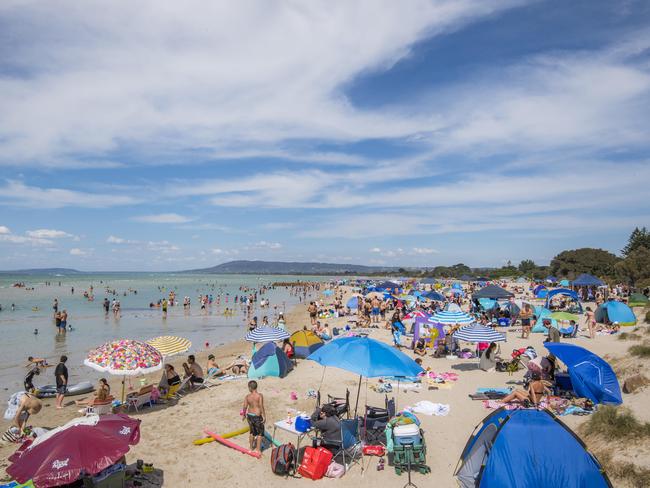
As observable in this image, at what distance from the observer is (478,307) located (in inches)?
1005

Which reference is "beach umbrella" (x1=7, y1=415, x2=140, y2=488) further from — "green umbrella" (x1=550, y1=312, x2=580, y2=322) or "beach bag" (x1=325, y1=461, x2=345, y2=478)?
"green umbrella" (x1=550, y1=312, x2=580, y2=322)

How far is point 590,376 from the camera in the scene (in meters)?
9.04

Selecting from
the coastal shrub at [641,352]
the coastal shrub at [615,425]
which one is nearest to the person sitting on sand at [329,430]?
the coastal shrub at [615,425]

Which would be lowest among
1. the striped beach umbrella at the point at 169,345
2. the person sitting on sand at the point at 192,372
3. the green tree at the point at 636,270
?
the person sitting on sand at the point at 192,372

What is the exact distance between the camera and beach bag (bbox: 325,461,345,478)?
6664 mm

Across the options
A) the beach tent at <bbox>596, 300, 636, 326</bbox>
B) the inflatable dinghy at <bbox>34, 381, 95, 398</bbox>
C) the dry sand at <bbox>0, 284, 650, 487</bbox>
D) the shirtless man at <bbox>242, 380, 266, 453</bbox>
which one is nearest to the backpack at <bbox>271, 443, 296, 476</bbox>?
the dry sand at <bbox>0, 284, 650, 487</bbox>

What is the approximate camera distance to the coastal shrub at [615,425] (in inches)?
265

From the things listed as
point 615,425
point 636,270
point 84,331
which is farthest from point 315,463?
point 636,270

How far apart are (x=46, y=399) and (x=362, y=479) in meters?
9.47

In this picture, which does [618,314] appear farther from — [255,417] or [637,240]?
[637,240]

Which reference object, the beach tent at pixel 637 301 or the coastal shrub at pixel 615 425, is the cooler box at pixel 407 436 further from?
the beach tent at pixel 637 301

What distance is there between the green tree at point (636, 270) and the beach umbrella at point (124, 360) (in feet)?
144

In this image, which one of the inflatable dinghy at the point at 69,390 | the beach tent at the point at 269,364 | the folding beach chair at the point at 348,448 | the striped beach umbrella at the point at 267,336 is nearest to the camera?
the folding beach chair at the point at 348,448

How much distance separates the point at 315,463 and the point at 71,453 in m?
3.46
